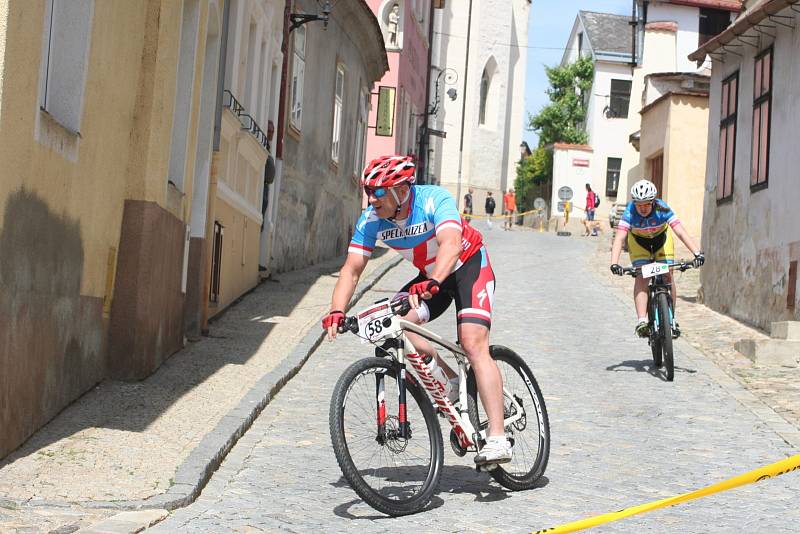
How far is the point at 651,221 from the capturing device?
13.0 meters

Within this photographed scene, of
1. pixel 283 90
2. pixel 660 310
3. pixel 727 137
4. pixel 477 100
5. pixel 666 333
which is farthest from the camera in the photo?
pixel 477 100

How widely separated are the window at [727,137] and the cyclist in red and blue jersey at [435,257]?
546 inches

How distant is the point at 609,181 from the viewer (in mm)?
55000

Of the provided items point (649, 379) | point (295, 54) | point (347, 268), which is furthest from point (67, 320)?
point (295, 54)

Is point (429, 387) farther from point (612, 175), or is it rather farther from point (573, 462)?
point (612, 175)

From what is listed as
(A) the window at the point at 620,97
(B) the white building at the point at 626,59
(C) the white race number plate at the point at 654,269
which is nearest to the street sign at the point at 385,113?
(B) the white building at the point at 626,59

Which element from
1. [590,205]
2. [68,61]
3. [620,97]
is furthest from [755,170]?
[620,97]

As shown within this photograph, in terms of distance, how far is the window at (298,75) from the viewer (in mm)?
20453

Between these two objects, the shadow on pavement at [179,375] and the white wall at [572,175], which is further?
the white wall at [572,175]

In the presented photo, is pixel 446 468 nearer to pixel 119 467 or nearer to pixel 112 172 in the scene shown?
pixel 119 467

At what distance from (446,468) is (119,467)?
2.03 m

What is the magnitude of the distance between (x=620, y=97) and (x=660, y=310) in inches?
1828

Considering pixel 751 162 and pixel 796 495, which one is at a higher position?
pixel 751 162

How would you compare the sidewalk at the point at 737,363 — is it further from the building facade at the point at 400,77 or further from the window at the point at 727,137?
the building facade at the point at 400,77
